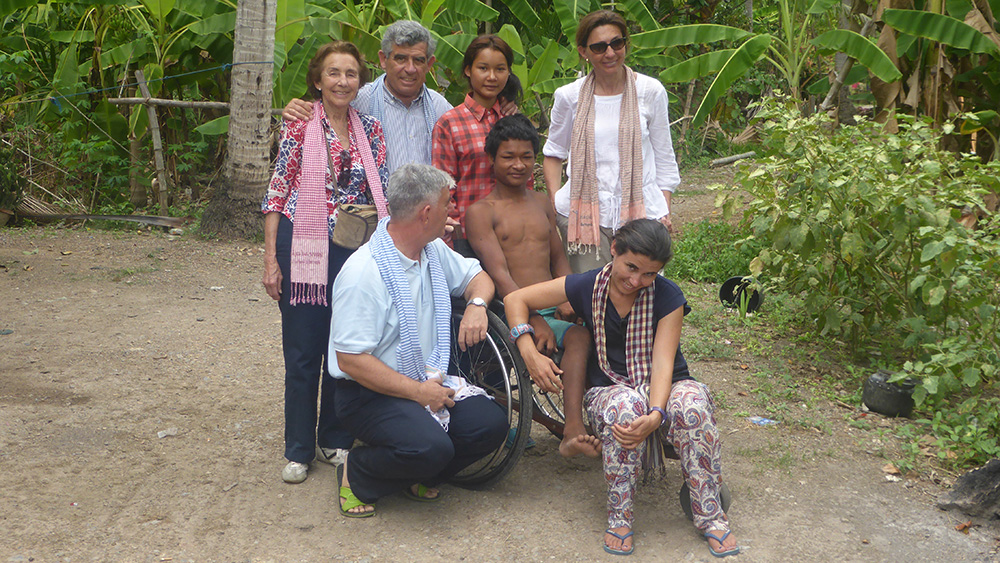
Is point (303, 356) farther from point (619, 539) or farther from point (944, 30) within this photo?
point (944, 30)

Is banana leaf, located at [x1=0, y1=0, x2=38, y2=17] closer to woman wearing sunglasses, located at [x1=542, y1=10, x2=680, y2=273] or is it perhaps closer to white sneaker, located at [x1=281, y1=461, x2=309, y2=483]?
woman wearing sunglasses, located at [x1=542, y1=10, x2=680, y2=273]

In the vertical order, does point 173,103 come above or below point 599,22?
below

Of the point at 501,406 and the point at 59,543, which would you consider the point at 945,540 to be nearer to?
the point at 501,406

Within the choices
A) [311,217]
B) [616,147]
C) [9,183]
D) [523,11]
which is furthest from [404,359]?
[9,183]

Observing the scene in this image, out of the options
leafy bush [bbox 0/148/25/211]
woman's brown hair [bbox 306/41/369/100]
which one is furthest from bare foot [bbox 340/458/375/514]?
leafy bush [bbox 0/148/25/211]

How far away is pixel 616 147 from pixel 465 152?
26.4 inches

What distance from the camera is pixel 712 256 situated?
7.05 meters

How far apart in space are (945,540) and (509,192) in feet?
6.86

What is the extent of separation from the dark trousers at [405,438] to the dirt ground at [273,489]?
0.53 feet

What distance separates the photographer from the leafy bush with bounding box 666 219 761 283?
6738mm

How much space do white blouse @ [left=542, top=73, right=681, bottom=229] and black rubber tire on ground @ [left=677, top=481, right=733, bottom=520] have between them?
1.22m

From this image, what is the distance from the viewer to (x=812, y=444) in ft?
12.9

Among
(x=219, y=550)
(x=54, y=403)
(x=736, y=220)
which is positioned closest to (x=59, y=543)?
(x=219, y=550)

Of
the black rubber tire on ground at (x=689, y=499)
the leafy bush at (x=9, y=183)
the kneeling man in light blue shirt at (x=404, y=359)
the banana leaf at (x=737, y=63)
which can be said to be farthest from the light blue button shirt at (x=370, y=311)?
the leafy bush at (x=9, y=183)
